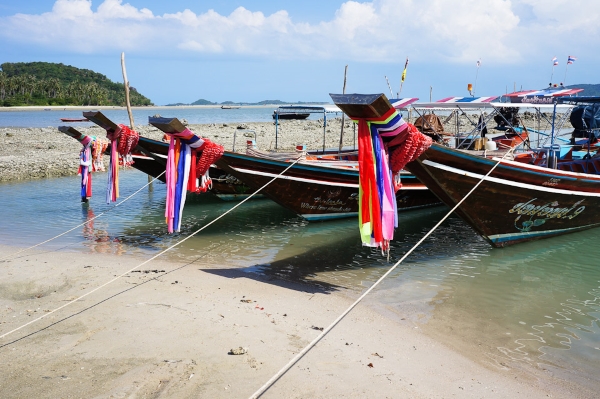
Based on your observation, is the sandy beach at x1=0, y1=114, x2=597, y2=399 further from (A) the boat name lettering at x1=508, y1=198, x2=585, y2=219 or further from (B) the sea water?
(B) the sea water

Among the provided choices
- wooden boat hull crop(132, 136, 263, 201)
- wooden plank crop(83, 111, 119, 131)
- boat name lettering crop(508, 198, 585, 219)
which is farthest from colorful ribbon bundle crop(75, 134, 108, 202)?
boat name lettering crop(508, 198, 585, 219)

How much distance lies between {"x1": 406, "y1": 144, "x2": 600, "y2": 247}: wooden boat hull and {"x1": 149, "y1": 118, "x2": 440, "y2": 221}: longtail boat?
2.98 m

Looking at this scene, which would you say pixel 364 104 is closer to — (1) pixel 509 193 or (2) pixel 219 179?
(1) pixel 509 193

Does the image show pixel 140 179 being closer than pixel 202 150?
No

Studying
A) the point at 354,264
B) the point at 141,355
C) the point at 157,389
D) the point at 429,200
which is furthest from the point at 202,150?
the point at 429,200

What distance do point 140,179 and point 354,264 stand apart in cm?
1123

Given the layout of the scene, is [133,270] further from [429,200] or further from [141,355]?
[429,200]

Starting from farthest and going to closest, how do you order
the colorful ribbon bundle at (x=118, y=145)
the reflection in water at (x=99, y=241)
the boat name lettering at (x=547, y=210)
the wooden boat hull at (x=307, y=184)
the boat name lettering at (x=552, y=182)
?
the wooden boat hull at (x=307, y=184), the colorful ribbon bundle at (x=118, y=145), the reflection in water at (x=99, y=241), the boat name lettering at (x=547, y=210), the boat name lettering at (x=552, y=182)

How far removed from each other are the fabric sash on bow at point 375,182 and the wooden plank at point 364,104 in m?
0.20

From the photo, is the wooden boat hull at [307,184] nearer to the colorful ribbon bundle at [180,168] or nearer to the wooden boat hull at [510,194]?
the colorful ribbon bundle at [180,168]

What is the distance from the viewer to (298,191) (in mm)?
10289

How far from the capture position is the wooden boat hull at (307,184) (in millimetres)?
9500

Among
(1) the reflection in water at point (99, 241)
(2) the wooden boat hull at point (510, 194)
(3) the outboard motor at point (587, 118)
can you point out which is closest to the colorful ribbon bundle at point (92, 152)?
(1) the reflection in water at point (99, 241)

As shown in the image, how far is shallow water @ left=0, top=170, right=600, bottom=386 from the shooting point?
5.64m
